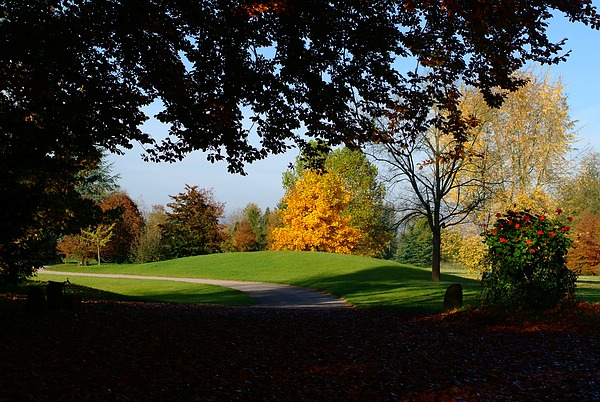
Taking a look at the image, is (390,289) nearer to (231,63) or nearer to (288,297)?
(288,297)

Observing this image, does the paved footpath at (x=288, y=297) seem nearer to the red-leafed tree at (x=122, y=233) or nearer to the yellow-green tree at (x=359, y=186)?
the yellow-green tree at (x=359, y=186)

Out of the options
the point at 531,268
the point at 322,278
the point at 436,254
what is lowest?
the point at 322,278

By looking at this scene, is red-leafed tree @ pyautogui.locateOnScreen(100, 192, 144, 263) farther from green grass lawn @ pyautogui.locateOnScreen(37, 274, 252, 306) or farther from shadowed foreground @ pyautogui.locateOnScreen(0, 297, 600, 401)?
shadowed foreground @ pyautogui.locateOnScreen(0, 297, 600, 401)

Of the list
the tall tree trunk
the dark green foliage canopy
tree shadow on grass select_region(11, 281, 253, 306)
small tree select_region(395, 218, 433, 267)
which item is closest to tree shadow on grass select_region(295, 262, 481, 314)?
A: the tall tree trunk

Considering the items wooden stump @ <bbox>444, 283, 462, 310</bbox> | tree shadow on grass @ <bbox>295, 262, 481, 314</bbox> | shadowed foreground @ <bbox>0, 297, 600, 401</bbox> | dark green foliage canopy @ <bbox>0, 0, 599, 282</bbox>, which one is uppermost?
dark green foliage canopy @ <bbox>0, 0, 599, 282</bbox>

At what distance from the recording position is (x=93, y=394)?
559 cm

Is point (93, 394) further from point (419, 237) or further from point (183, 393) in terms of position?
point (419, 237)

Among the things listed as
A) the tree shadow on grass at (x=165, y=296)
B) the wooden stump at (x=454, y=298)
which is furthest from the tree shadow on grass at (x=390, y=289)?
the tree shadow on grass at (x=165, y=296)

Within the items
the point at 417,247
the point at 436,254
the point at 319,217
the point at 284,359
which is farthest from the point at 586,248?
the point at 284,359

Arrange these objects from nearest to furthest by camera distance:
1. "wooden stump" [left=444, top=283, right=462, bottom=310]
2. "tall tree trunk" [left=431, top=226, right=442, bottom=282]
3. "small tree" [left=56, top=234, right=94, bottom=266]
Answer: "wooden stump" [left=444, top=283, right=462, bottom=310] → "tall tree trunk" [left=431, top=226, right=442, bottom=282] → "small tree" [left=56, top=234, right=94, bottom=266]

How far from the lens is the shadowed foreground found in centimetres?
578

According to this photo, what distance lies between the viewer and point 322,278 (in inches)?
1121

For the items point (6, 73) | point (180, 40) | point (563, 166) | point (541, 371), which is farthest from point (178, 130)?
point (563, 166)

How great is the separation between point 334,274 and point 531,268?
18918mm
